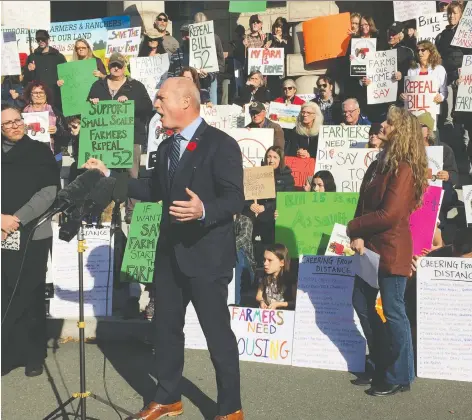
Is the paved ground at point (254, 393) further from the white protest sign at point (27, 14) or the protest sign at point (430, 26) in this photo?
the white protest sign at point (27, 14)

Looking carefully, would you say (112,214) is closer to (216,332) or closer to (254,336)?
(254,336)

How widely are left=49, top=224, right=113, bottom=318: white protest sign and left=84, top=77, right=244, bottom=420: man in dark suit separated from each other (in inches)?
101

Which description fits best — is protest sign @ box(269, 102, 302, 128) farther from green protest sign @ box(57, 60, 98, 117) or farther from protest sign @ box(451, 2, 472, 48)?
green protest sign @ box(57, 60, 98, 117)

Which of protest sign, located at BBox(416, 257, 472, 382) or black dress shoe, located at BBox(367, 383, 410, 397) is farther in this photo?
protest sign, located at BBox(416, 257, 472, 382)

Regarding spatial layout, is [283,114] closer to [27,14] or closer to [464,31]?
[464,31]

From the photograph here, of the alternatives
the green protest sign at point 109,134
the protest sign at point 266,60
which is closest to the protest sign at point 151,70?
the protest sign at point 266,60

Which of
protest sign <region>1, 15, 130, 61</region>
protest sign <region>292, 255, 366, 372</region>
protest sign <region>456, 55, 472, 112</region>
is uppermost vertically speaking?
protest sign <region>1, 15, 130, 61</region>

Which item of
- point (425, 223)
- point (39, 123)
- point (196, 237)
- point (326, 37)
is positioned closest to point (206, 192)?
point (196, 237)

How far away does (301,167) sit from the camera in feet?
32.7

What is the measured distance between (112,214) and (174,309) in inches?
118

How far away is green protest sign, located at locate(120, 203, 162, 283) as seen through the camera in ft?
24.9

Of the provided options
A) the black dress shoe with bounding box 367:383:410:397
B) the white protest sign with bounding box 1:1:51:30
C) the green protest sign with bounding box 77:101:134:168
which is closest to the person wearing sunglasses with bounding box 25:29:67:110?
the white protest sign with bounding box 1:1:51:30

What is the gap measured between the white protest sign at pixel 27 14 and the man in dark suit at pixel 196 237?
11.0 m

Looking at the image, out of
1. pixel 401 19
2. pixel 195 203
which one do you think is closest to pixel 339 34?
pixel 401 19
